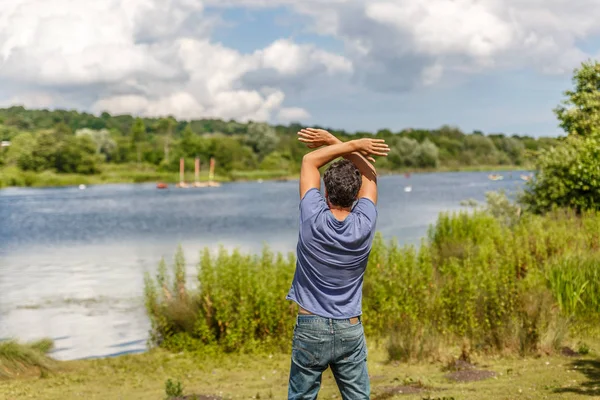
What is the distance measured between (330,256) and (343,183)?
1.51 ft

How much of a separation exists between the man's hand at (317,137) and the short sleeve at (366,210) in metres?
0.47

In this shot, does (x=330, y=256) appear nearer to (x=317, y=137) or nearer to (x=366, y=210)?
(x=366, y=210)

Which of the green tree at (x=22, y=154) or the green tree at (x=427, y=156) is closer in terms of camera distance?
the green tree at (x=22, y=154)

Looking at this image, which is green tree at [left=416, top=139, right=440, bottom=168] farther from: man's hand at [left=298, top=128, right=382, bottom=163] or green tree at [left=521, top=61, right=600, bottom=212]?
man's hand at [left=298, top=128, right=382, bottom=163]

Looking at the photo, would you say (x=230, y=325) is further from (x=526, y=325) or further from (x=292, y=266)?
(x=526, y=325)

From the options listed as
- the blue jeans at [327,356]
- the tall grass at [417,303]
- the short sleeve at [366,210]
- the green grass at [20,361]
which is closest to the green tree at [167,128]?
the tall grass at [417,303]

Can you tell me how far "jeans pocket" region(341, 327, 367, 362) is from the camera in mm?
4055

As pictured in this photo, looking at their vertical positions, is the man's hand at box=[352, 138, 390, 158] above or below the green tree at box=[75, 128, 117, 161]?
below

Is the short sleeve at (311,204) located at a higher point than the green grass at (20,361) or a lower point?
higher

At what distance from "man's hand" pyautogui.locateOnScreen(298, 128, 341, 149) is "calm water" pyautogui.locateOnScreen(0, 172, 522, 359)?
29.4 feet

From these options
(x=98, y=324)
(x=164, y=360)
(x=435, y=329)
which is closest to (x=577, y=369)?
Result: (x=435, y=329)

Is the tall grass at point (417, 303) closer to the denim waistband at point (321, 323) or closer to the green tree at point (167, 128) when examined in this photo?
the denim waistband at point (321, 323)

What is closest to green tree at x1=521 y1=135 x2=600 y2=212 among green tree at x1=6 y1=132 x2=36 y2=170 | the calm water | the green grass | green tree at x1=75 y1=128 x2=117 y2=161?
the calm water

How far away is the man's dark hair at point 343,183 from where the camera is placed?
13.4 ft
